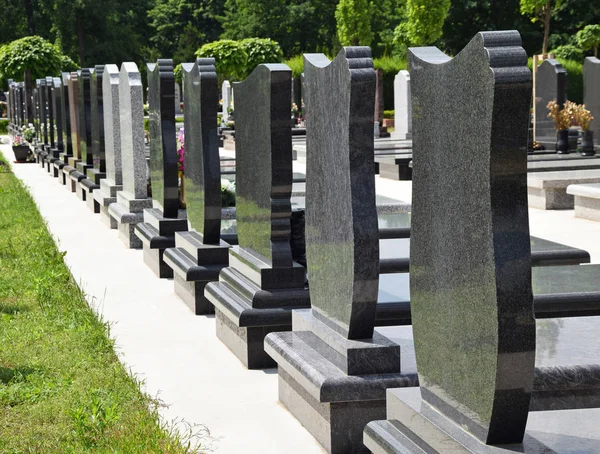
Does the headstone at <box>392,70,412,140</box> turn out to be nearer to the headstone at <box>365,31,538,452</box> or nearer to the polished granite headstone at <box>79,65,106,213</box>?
the polished granite headstone at <box>79,65,106,213</box>

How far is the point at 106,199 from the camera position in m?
11.6

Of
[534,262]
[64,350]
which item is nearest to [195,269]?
[64,350]

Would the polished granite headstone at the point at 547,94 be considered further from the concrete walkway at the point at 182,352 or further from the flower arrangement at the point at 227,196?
the flower arrangement at the point at 227,196

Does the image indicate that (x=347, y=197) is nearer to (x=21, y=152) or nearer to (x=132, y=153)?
(x=132, y=153)

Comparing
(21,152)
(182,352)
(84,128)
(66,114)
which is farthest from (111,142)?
(21,152)

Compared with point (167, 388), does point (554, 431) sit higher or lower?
higher

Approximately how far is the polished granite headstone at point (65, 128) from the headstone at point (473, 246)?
13.8 meters

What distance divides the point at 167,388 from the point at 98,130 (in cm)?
813

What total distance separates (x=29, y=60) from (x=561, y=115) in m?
18.4

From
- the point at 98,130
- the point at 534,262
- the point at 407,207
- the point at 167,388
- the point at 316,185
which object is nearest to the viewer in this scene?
the point at 316,185

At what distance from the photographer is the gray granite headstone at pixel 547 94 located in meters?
19.0

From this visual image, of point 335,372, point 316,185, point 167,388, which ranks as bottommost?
point 167,388

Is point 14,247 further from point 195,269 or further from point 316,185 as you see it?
point 316,185

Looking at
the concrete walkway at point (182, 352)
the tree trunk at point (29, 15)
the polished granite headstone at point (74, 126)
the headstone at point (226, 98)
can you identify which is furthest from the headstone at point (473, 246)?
the tree trunk at point (29, 15)
